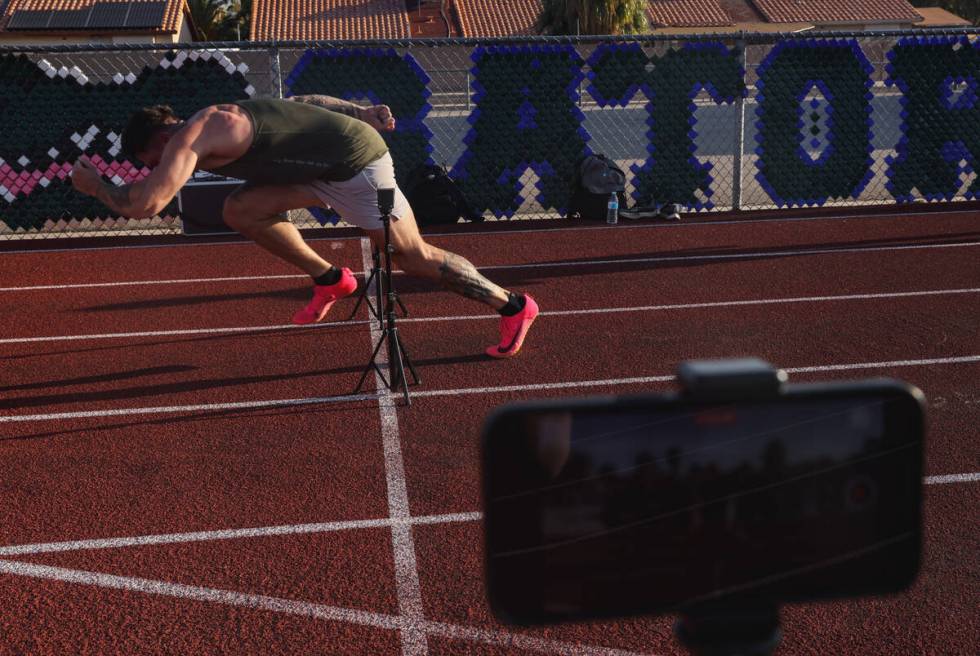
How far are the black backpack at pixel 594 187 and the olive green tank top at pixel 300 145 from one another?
256 inches

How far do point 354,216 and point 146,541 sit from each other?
2544 millimetres

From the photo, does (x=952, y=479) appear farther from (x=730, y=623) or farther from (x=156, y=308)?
(x=156, y=308)

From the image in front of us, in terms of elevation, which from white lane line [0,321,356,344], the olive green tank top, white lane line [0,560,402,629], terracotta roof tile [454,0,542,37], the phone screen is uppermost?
the phone screen

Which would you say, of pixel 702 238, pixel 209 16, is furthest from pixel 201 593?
pixel 209 16

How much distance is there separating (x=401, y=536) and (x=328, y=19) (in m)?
46.7

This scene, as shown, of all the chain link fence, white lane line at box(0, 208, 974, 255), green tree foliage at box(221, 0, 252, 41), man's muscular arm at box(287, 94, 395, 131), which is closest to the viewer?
man's muscular arm at box(287, 94, 395, 131)

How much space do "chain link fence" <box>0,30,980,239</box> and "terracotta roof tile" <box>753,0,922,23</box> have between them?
40286mm

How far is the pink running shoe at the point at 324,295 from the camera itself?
712 cm

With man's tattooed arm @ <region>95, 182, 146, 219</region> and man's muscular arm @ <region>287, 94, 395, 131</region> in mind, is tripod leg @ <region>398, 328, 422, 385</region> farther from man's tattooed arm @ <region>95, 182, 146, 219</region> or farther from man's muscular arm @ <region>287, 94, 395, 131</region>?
man's tattooed arm @ <region>95, 182, 146, 219</region>

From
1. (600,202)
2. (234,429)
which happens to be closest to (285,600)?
(234,429)

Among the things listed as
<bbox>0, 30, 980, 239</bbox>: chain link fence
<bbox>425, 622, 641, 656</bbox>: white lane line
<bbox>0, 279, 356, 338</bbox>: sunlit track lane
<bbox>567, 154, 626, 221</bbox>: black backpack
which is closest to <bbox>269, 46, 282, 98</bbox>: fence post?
<bbox>0, 30, 980, 239</bbox>: chain link fence

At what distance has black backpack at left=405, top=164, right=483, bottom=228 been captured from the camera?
12227 millimetres

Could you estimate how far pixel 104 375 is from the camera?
6762mm

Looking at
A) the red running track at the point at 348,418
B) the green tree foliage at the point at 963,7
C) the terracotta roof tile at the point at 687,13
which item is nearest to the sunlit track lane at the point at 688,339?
the red running track at the point at 348,418
